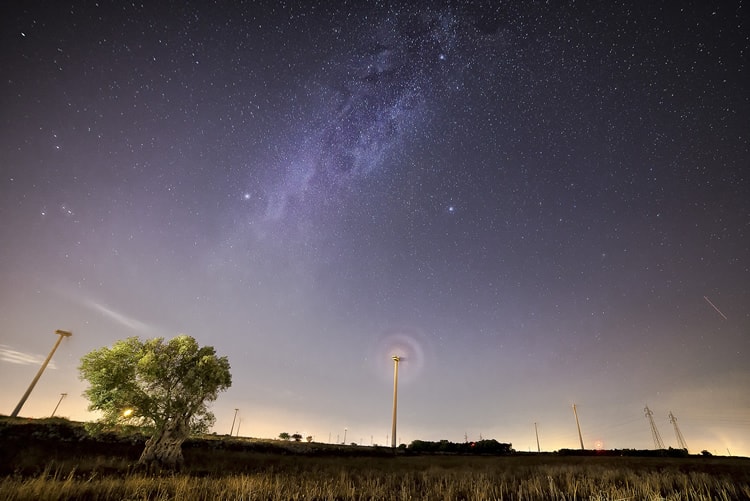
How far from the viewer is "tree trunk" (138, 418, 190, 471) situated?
71.5 feet

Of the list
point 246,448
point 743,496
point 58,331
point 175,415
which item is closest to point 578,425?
point 246,448

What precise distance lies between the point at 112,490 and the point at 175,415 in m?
16.1

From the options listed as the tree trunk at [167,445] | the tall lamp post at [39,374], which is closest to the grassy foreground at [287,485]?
the tree trunk at [167,445]

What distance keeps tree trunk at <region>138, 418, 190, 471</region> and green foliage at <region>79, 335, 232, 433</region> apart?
483mm

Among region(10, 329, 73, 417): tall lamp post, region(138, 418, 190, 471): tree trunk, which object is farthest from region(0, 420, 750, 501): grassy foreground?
region(10, 329, 73, 417): tall lamp post

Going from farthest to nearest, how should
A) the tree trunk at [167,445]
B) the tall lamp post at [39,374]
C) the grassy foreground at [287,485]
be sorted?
the tall lamp post at [39,374], the tree trunk at [167,445], the grassy foreground at [287,485]

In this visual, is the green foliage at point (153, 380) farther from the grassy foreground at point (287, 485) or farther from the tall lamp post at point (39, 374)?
the tall lamp post at point (39, 374)

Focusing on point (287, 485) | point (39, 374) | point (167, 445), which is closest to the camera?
point (287, 485)

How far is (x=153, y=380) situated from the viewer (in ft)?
80.2

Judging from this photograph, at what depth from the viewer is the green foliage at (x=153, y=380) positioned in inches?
906

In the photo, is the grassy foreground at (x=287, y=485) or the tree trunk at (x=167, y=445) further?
the tree trunk at (x=167, y=445)

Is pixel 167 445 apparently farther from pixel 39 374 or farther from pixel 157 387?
pixel 39 374

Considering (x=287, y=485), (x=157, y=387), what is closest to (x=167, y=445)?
(x=157, y=387)

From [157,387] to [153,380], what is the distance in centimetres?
66
